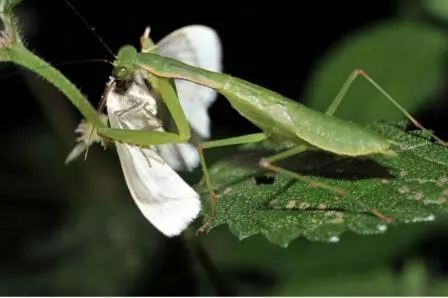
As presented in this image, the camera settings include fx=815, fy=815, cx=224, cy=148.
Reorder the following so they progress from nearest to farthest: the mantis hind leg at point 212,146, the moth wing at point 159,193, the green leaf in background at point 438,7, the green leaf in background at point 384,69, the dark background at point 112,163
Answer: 1. the moth wing at point 159,193
2. the mantis hind leg at point 212,146
3. the dark background at point 112,163
4. the green leaf in background at point 384,69
5. the green leaf in background at point 438,7

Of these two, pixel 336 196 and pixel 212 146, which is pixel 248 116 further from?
pixel 336 196

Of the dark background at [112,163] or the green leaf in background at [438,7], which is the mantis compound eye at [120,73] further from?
the green leaf in background at [438,7]

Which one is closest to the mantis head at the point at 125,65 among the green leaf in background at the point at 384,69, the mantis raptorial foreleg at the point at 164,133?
the mantis raptorial foreleg at the point at 164,133

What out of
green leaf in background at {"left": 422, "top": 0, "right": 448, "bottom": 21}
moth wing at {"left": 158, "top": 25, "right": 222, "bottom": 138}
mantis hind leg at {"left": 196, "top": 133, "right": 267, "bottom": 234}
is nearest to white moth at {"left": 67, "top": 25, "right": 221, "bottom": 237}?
moth wing at {"left": 158, "top": 25, "right": 222, "bottom": 138}

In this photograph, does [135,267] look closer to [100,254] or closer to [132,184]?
[100,254]

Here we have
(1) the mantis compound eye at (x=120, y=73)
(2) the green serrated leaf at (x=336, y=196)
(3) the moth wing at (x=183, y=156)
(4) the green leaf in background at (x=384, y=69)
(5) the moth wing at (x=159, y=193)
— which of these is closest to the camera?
(2) the green serrated leaf at (x=336, y=196)

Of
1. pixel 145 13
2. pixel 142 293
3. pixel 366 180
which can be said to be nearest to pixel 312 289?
pixel 142 293

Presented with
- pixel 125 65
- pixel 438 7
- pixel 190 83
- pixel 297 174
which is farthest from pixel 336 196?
pixel 438 7
